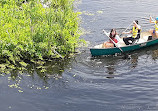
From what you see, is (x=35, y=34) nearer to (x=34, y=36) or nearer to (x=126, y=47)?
(x=34, y=36)

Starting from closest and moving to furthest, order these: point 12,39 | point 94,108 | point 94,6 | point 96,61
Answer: point 94,108
point 12,39
point 96,61
point 94,6

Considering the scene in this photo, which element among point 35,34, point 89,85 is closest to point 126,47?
point 89,85

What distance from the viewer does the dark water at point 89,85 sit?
11250 millimetres

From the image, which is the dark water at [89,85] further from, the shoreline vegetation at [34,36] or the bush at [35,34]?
the bush at [35,34]

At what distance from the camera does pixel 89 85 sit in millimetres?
12883

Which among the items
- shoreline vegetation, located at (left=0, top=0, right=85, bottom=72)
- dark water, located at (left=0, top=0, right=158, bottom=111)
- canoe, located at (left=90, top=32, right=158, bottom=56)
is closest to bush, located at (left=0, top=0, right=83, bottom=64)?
shoreline vegetation, located at (left=0, top=0, right=85, bottom=72)

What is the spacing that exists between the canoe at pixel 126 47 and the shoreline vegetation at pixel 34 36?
1.47 m

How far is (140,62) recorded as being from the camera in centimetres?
1545

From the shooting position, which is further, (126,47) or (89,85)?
(126,47)

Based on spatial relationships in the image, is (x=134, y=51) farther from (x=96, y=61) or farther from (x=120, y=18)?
(x=120, y=18)

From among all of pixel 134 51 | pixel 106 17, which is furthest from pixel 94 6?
pixel 134 51

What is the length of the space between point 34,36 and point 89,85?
180 inches

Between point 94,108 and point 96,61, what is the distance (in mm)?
4716

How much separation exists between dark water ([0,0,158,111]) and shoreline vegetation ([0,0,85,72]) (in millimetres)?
846
